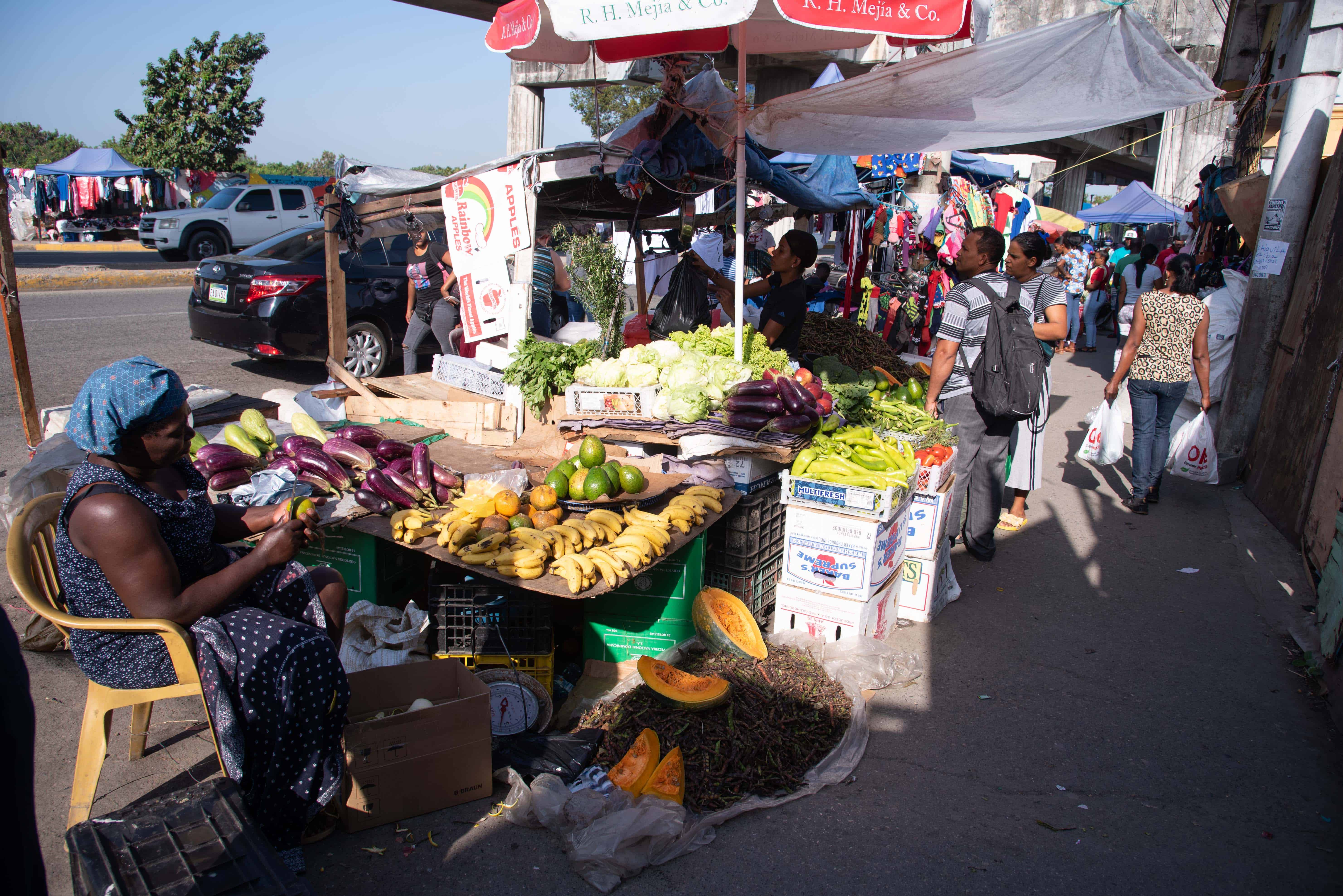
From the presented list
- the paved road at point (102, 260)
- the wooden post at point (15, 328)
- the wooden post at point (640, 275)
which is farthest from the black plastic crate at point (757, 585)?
the paved road at point (102, 260)

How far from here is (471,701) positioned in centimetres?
284

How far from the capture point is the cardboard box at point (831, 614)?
13.4 ft

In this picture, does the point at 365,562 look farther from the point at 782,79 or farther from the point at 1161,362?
the point at 782,79

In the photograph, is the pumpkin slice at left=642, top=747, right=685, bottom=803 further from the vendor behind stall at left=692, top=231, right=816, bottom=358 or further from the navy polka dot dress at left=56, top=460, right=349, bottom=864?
the vendor behind stall at left=692, top=231, right=816, bottom=358

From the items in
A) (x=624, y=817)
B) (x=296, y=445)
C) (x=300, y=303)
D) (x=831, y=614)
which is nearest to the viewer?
(x=624, y=817)

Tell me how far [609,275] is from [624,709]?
359cm

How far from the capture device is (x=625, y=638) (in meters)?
3.83

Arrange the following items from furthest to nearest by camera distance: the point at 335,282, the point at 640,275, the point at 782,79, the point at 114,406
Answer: the point at 782,79 → the point at 640,275 → the point at 335,282 → the point at 114,406

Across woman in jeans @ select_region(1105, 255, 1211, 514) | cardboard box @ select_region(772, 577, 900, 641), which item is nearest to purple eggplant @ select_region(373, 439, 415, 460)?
cardboard box @ select_region(772, 577, 900, 641)

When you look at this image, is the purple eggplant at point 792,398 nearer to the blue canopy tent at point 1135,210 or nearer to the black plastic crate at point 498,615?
the black plastic crate at point 498,615

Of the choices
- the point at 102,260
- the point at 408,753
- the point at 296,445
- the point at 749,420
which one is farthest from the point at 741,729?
the point at 102,260

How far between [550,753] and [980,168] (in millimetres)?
13421

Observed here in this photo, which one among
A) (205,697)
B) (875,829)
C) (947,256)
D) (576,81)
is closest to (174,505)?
(205,697)

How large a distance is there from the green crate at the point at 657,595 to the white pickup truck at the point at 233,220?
19.8m
